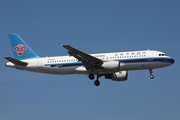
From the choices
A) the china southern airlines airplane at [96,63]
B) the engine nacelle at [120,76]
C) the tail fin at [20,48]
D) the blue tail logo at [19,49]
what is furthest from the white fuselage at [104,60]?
the blue tail logo at [19,49]

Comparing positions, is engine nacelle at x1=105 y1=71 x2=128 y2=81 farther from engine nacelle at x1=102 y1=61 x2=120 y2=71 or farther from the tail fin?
the tail fin

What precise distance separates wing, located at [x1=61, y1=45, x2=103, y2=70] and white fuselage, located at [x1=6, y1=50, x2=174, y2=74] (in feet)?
2.72

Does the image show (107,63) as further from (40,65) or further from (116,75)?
(40,65)

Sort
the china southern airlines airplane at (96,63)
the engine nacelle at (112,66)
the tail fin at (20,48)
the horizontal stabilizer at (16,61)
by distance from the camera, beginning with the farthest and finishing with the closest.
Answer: the tail fin at (20,48) → the horizontal stabilizer at (16,61) → the china southern airlines airplane at (96,63) → the engine nacelle at (112,66)

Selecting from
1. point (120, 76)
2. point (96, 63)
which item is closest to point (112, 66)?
point (96, 63)

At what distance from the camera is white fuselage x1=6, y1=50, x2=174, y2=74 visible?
63.5 metres

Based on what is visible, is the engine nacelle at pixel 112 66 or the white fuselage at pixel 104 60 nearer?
the engine nacelle at pixel 112 66

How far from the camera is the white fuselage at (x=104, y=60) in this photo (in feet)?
208

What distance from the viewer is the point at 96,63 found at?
64.7 metres

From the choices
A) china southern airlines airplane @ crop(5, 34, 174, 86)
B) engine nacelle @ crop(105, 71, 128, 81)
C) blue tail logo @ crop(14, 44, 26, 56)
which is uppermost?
blue tail logo @ crop(14, 44, 26, 56)

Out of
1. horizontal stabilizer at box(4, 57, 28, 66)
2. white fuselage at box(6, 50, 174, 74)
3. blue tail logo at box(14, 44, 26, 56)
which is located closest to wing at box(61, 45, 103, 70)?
white fuselage at box(6, 50, 174, 74)

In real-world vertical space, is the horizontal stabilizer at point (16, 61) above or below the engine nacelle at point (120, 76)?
above

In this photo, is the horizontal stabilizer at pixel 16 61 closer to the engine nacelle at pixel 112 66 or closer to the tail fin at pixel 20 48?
the tail fin at pixel 20 48

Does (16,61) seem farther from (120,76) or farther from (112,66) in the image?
(120,76)
